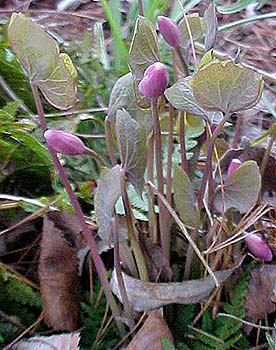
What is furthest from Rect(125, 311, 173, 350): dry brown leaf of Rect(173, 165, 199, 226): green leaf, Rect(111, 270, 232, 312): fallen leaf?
Rect(173, 165, 199, 226): green leaf

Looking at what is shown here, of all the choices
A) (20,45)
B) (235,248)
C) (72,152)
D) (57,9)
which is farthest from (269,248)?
(57,9)

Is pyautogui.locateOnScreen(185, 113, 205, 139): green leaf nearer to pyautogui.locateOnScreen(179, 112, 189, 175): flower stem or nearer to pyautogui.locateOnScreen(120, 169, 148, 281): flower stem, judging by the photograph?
pyautogui.locateOnScreen(179, 112, 189, 175): flower stem

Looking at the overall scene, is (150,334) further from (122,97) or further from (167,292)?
(122,97)

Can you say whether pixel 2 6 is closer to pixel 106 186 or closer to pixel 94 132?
pixel 94 132

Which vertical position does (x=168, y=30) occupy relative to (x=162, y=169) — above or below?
above

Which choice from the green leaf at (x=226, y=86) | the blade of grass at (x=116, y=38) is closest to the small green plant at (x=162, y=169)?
the green leaf at (x=226, y=86)

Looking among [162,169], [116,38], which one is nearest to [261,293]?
[162,169]
